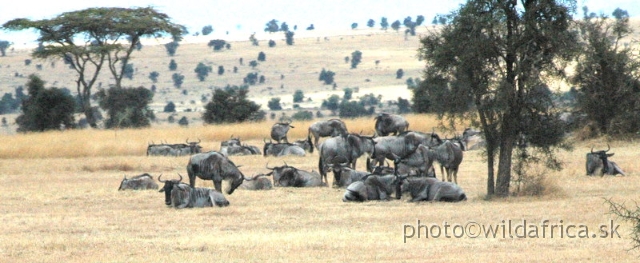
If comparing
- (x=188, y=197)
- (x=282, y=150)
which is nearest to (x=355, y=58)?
(x=282, y=150)

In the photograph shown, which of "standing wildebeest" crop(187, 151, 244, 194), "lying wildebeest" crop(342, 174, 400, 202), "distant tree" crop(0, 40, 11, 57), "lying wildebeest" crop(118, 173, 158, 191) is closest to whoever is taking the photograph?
→ "lying wildebeest" crop(342, 174, 400, 202)

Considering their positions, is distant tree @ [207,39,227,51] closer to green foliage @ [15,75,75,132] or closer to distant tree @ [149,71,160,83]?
distant tree @ [149,71,160,83]

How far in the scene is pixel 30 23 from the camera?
5688cm

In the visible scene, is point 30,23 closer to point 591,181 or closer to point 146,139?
point 146,139

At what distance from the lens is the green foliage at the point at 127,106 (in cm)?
5534

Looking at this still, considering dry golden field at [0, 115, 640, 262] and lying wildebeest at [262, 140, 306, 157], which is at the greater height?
dry golden field at [0, 115, 640, 262]

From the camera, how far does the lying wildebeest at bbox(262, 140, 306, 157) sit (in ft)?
111

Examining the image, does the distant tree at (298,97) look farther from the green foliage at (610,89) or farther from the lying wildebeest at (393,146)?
the lying wildebeest at (393,146)

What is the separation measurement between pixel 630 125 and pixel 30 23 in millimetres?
32807

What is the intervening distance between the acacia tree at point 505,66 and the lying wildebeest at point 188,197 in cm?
447

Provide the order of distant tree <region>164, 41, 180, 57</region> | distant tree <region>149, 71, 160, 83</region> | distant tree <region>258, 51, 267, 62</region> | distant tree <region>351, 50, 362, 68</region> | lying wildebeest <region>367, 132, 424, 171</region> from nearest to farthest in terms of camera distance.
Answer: lying wildebeest <region>367, 132, 424, 171</region>, distant tree <region>149, 71, 160, 83</region>, distant tree <region>351, 50, 362, 68</region>, distant tree <region>258, 51, 267, 62</region>, distant tree <region>164, 41, 180, 57</region>

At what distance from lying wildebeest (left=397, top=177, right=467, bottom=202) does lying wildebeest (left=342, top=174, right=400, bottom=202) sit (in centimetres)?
40

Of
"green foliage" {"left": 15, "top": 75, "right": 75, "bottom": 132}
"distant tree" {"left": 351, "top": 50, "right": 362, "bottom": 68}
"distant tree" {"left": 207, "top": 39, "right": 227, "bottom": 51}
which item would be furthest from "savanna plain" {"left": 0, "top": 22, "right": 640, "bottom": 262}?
"distant tree" {"left": 207, "top": 39, "right": 227, "bottom": 51}

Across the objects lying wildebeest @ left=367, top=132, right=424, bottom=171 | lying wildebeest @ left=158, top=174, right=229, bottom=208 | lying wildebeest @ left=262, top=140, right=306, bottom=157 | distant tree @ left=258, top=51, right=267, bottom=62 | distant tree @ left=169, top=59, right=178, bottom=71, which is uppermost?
distant tree @ left=258, top=51, right=267, bottom=62
